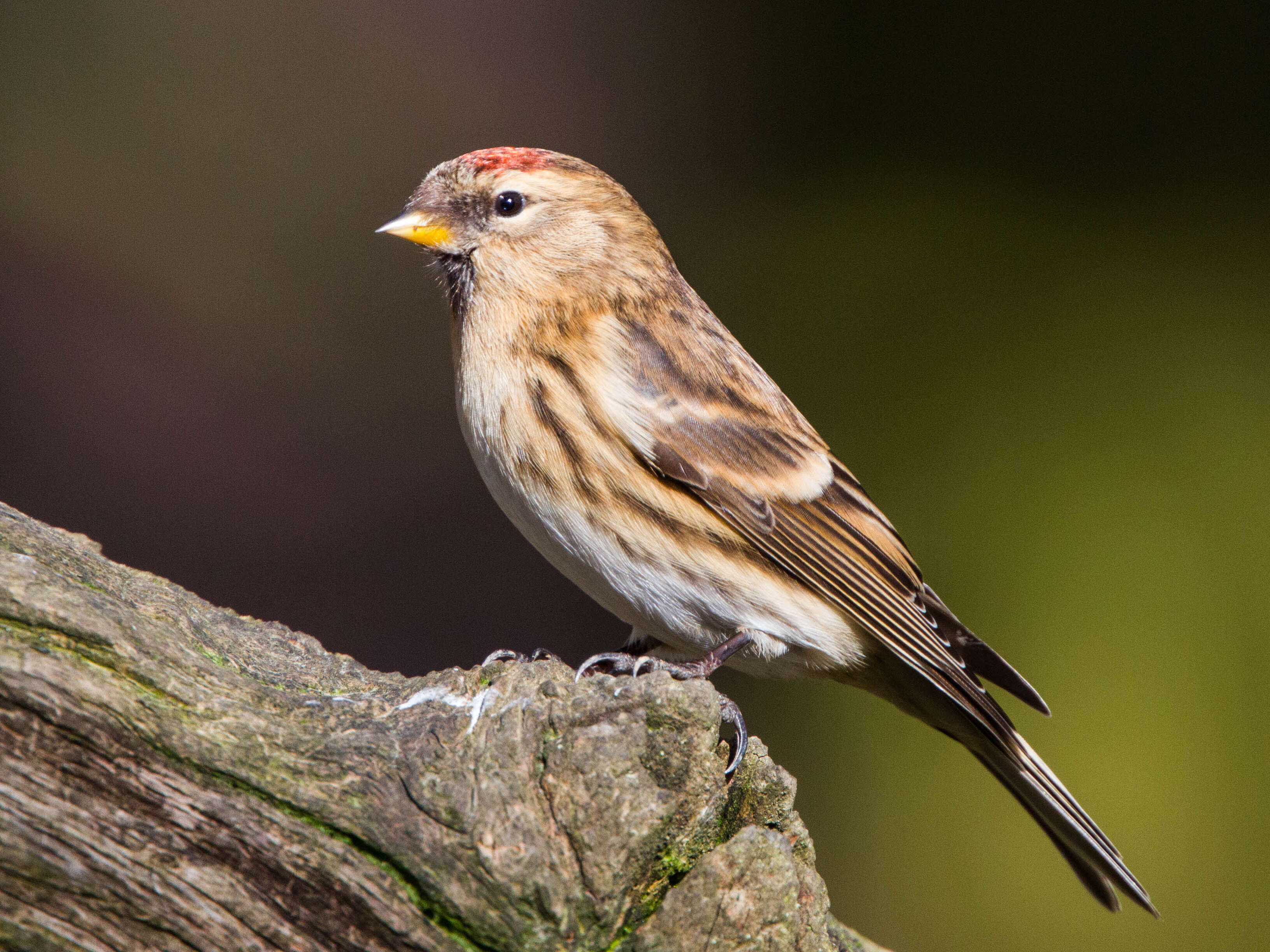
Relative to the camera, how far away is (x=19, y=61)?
2.94m

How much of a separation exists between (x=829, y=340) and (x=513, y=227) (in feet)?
4.32

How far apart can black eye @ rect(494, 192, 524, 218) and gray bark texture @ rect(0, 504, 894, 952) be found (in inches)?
34.1

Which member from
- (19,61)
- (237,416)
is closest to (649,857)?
(237,416)

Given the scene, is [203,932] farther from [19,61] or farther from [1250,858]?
[19,61]

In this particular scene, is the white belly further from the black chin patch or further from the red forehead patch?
the red forehead patch

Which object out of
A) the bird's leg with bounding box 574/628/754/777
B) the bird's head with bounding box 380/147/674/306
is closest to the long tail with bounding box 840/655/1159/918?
the bird's leg with bounding box 574/628/754/777

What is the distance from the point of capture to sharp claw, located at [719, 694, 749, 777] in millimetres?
1324

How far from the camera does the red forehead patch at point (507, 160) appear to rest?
1.79 meters

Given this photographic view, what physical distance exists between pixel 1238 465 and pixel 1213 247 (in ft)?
1.69

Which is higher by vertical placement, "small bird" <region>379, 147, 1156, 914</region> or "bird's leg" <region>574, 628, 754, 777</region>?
"small bird" <region>379, 147, 1156, 914</region>

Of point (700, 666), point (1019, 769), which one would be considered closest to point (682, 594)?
point (700, 666)

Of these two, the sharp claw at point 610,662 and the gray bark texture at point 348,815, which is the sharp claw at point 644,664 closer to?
the sharp claw at point 610,662

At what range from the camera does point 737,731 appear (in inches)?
56.0

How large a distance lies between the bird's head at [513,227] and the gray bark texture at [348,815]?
0.77 m
